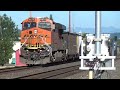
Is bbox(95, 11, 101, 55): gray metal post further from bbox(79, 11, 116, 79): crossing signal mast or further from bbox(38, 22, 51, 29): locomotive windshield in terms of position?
bbox(38, 22, 51, 29): locomotive windshield

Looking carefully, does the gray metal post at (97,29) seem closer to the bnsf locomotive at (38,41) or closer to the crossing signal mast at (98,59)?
the crossing signal mast at (98,59)

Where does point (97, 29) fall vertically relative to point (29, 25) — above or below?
below

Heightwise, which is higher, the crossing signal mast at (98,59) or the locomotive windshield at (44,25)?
the locomotive windshield at (44,25)

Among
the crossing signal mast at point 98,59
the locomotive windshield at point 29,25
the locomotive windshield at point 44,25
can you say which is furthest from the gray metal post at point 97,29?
the locomotive windshield at point 29,25

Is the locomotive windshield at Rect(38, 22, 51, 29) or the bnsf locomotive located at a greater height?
the locomotive windshield at Rect(38, 22, 51, 29)

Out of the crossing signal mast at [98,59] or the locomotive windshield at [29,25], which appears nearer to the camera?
the crossing signal mast at [98,59]

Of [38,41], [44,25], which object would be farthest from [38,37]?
[44,25]

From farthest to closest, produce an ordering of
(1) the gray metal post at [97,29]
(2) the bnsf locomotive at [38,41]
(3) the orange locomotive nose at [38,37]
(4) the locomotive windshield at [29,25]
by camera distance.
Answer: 1. (4) the locomotive windshield at [29,25]
2. (3) the orange locomotive nose at [38,37]
3. (2) the bnsf locomotive at [38,41]
4. (1) the gray metal post at [97,29]

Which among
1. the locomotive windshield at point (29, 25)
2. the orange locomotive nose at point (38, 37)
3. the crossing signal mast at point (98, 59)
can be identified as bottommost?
the crossing signal mast at point (98, 59)

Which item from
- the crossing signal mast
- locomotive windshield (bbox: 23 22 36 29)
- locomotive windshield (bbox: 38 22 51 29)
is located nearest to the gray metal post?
the crossing signal mast

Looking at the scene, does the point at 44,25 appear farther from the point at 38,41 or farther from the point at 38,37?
the point at 38,41

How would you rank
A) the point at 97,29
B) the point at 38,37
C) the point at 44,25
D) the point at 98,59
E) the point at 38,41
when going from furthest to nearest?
the point at 44,25 < the point at 38,37 < the point at 38,41 < the point at 98,59 < the point at 97,29

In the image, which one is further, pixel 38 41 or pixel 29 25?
pixel 29 25
